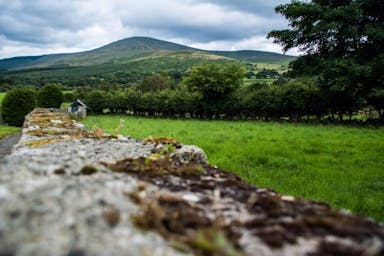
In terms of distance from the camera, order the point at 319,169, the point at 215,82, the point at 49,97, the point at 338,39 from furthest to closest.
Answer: the point at 49,97 → the point at 215,82 → the point at 338,39 → the point at 319,169

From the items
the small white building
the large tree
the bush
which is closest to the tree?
the small white building

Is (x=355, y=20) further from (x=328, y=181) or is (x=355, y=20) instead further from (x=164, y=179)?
(x=164, y=179)

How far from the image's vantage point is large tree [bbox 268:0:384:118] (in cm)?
931

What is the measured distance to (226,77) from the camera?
4425 centimetres

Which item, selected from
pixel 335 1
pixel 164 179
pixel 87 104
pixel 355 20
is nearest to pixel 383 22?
pixel 355 20

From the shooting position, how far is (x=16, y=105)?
4672 cm

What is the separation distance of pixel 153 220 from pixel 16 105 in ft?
174

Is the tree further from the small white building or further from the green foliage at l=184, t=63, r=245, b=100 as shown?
the small white building

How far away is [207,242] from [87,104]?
61.0 m

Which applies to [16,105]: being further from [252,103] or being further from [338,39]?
[338,39]

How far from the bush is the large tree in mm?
46850

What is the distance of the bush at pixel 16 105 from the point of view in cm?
4612

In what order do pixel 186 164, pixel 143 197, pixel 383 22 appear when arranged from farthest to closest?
pixel 383 22
pixel 186 164
pixel 143 197

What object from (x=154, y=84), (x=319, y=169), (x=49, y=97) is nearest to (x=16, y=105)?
A: (x=49, y=97)
